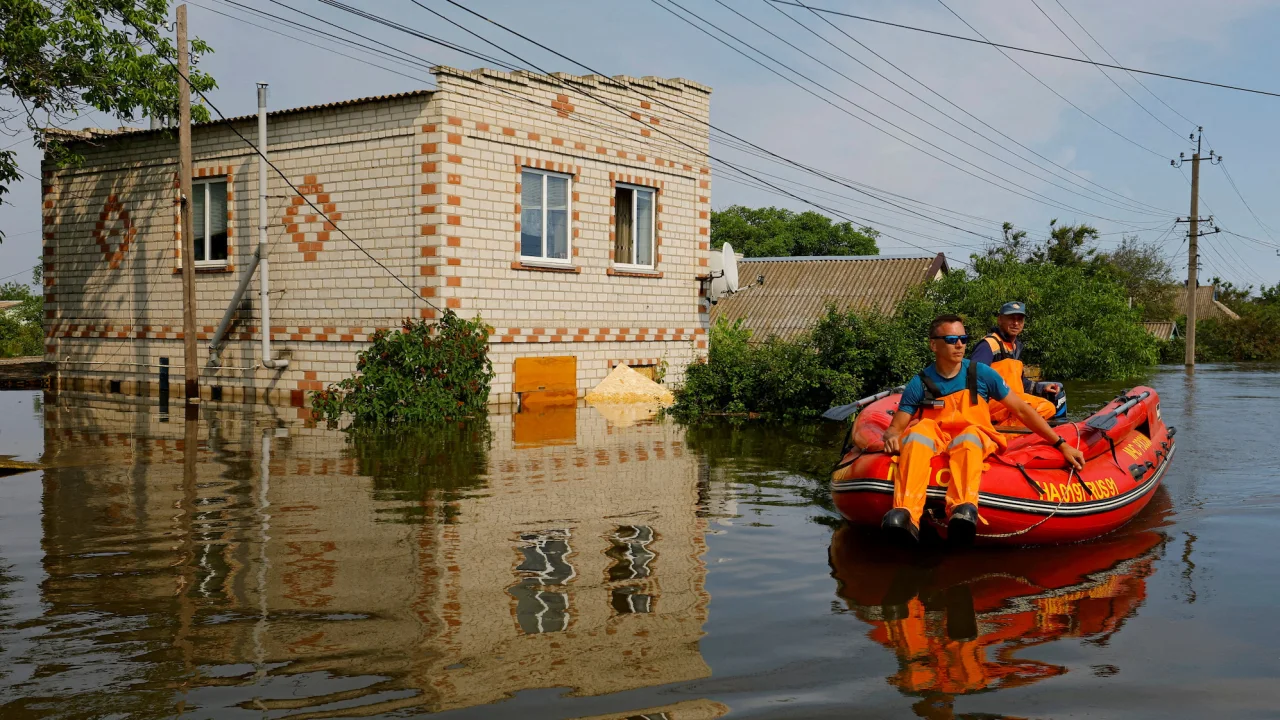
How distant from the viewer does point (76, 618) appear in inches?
250

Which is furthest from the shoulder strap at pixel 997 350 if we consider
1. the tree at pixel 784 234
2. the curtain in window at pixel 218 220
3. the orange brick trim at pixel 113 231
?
the tree at pixel 784 234

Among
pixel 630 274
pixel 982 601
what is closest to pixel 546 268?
pixel 630 274

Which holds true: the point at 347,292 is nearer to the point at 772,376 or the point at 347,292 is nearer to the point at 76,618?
the point at 772,376

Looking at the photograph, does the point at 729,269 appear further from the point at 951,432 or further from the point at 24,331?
the point at 24,331

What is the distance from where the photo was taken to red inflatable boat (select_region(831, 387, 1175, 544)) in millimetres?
8391

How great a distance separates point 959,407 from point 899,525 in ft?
3.82

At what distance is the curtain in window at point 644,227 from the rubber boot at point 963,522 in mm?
14616

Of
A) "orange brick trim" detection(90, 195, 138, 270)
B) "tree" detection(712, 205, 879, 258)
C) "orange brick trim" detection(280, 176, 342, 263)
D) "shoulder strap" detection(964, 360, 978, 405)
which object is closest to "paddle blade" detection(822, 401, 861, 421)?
"shoulder strap" detection(964, 360, 978, 405)

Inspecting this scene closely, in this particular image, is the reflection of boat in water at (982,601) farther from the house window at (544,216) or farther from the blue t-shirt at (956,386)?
the house window at (544,216)

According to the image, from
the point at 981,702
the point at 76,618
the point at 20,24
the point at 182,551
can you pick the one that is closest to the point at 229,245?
the point at 20,24

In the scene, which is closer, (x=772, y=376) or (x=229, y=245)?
(x=772, y=376)

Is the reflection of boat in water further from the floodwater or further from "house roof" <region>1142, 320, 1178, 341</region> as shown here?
"house roof" <region>1142, 320, 1178, 341</region>

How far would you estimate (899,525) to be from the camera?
8016 mm

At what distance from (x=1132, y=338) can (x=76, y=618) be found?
101 feet
